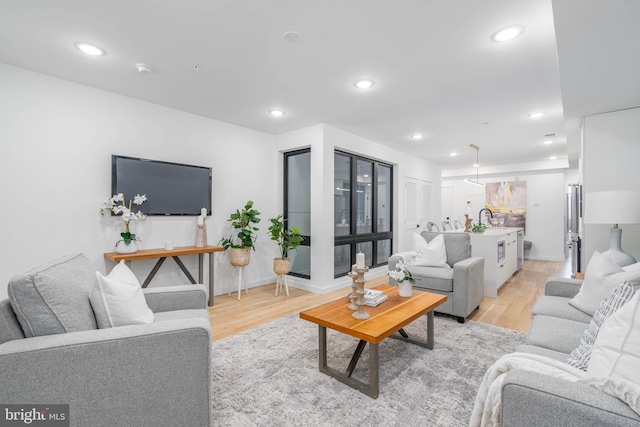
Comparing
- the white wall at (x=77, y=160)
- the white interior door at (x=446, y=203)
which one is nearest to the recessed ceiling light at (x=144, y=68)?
the white wall at (x=77, y=160)

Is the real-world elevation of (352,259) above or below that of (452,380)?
above

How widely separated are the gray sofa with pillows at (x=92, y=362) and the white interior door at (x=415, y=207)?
17.4ft

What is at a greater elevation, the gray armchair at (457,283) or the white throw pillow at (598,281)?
the white throw pillow at (598,281)

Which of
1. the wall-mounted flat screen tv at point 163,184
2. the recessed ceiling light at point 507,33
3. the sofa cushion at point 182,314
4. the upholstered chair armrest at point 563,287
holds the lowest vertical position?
the sofa cushion at point 182,314

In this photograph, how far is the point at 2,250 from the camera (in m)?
2.66

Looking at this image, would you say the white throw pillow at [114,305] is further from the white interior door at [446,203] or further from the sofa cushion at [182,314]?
the white interior door at [446,203]

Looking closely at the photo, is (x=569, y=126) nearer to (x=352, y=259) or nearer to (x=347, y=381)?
(x=352, y=259)

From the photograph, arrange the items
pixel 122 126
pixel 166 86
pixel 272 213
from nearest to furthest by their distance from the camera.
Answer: pixel 166 86 → pixel 122 126 → pixel 272 213

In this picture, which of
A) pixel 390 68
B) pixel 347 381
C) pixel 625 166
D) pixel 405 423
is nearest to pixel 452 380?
pixel 405 423

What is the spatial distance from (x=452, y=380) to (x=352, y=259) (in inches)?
122

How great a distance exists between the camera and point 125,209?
10.5 ft

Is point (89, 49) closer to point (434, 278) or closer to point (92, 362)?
point (92, 362)

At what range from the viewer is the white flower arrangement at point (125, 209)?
10.4 feet

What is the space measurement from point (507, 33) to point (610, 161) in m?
2.29
